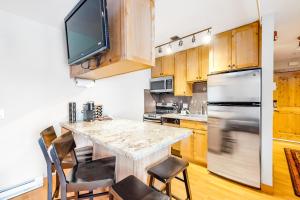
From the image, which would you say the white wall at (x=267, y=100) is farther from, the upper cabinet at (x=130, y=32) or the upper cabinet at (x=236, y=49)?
the upper cabinet at (x=130, y=32)

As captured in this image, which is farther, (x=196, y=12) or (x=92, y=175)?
(x=196, y=12)

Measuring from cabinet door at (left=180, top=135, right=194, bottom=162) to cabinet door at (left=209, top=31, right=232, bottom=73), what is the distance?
56.0 inches

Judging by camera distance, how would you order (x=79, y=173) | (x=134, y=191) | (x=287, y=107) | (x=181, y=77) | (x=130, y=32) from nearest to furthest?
1. (x=134, y=191)
2. (x=79, y=173)
3. (x=130, y=32)
4. (x=181, y=77)
5. (x=287, y=107)

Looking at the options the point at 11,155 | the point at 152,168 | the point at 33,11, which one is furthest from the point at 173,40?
the point at 11,155

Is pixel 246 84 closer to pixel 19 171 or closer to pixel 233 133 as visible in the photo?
pixel 233 133

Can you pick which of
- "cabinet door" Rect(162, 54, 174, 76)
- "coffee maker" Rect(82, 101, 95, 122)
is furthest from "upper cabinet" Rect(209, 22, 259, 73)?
"coffee maker" Rect(82, 101, 95, 122)

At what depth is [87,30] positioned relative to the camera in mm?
1622

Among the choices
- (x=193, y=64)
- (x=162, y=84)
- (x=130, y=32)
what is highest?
(x=193, y=64)

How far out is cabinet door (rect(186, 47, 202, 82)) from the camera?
126 inches

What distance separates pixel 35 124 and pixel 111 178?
1.80m

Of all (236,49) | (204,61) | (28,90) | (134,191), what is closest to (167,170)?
(134,191)

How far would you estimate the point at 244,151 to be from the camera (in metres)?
2.22

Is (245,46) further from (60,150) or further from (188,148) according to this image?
(60,150)

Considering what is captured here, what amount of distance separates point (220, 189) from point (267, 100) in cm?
145
